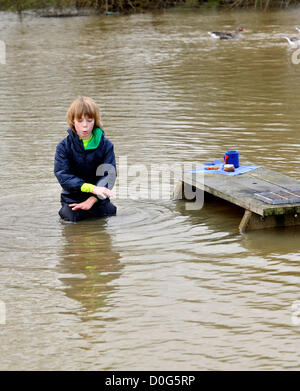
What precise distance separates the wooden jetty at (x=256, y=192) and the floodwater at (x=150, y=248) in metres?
0.13

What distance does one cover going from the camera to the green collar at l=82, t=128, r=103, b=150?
709 centimetres

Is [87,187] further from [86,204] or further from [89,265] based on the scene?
[89,265]

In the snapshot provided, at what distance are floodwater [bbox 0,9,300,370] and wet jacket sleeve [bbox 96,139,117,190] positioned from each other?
0.41m

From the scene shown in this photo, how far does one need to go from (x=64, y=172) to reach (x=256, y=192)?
175cm

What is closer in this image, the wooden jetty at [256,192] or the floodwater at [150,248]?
the floodwater at [150,248]

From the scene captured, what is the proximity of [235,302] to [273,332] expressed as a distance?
1.75 ft

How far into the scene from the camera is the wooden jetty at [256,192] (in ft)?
21.6

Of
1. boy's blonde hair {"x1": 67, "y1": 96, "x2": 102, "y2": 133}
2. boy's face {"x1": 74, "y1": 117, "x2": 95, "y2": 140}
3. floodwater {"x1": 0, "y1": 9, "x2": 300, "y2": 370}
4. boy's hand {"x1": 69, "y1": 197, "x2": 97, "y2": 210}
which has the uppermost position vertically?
boy's blonde hair {"x1": 67, "y1": 96, "x2": 102, "y2": 133}

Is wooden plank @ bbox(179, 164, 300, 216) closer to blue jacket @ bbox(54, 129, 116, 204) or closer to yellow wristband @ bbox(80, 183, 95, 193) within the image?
blue jacket @ bbox(54, 129, 116, 204)

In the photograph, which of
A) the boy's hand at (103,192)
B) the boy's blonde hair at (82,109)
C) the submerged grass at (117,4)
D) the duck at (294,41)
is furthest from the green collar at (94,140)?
the submerged grass at (117,4)

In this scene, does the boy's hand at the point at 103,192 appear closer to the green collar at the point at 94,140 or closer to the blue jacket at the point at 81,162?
the blue jacket at the point at 81,162

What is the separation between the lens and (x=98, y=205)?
7398 millimetres

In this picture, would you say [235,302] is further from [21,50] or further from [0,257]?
[21,50]

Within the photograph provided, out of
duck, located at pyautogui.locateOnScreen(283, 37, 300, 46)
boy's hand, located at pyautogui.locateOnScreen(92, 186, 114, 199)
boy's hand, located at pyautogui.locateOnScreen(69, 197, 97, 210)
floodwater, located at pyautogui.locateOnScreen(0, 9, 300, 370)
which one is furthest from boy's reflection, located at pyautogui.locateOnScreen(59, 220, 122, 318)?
duck, located at pyautogui.locateOnScreen(283, 37, 300, 46)
